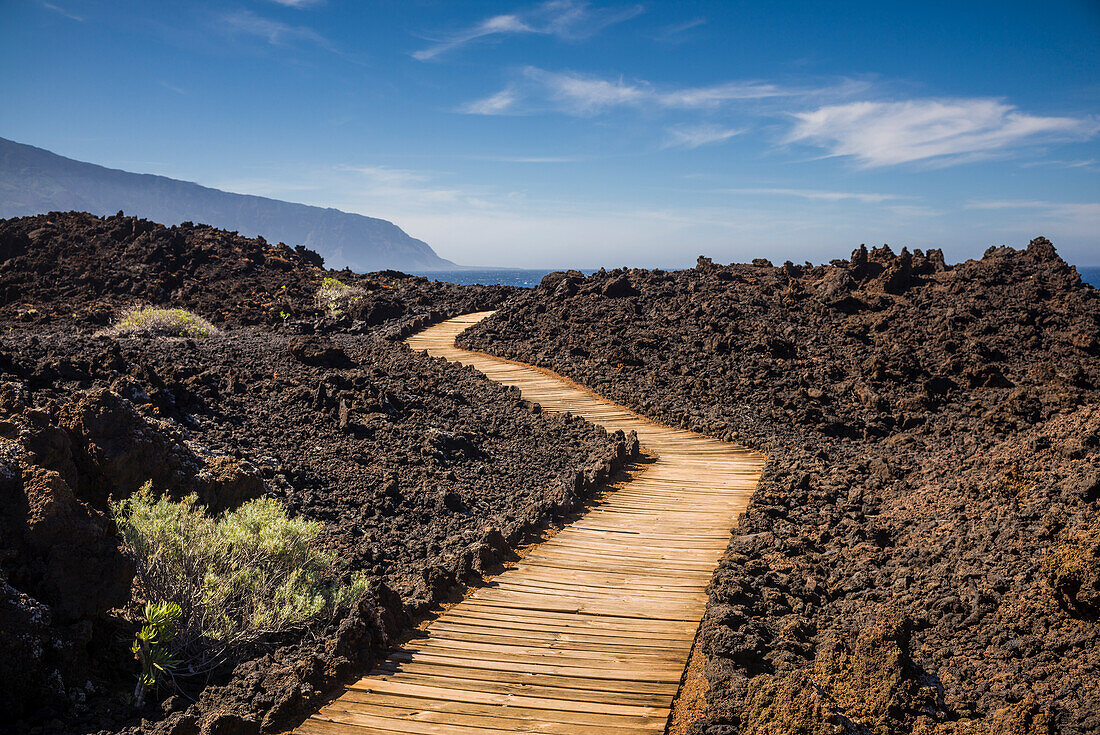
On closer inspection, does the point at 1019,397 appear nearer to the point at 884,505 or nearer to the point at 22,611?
the point at 884,505

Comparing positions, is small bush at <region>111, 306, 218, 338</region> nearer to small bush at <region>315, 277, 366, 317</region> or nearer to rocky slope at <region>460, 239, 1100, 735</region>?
small bush at <region>315, 277, 366, 317</region>

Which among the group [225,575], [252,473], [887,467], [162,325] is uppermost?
[162,325]

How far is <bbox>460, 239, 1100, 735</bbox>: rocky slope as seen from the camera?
2.93 meters

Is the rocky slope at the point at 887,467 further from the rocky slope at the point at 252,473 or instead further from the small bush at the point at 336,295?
the small bush at the point at 336,295

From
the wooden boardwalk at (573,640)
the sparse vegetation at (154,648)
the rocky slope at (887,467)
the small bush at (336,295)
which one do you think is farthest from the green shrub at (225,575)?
the small bush at (336,295)

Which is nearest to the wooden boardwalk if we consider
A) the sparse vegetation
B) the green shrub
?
the green shrub

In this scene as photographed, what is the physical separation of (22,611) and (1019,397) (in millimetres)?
9183

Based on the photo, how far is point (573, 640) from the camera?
12.0ft

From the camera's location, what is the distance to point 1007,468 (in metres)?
4.96

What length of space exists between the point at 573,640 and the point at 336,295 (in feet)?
52.1

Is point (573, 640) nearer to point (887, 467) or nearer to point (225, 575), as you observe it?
point (225, 575)

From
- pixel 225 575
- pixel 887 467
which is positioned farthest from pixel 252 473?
pixel 887 467

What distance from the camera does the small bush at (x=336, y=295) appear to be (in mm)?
17031

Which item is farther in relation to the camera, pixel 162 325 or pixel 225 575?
pixel 162 325
